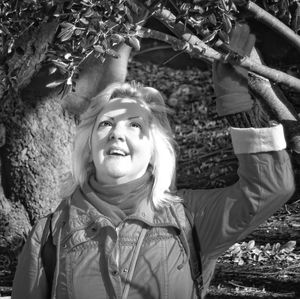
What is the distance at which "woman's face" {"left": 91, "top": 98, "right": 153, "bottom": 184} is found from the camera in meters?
3.00

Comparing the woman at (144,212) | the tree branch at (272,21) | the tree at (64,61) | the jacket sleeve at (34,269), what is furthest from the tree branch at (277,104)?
the jacket sleeve at (34,269)

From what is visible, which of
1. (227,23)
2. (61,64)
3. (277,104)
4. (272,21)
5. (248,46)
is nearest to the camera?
(248,46)

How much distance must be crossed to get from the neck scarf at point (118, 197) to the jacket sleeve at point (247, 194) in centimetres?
20

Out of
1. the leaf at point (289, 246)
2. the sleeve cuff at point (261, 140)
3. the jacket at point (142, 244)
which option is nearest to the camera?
the sleeve cuff at point (261, 140)

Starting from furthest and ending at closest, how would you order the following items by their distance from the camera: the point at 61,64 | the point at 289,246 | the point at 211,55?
the point at 289,246, the point at 61,64, the point at 211,55

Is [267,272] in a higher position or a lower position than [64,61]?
lower

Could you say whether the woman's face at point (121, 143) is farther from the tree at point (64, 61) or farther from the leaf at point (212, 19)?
the leaf at point (212, 19)

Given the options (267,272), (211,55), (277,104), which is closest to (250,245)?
(267,272)

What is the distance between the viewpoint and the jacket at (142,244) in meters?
2.91

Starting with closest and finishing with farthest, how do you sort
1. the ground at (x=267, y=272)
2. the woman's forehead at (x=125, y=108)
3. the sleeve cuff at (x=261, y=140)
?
the sleeve cuff at (x=261, y=140) → the woman's forehead at (x=125, y=108) → the ground at (x=267, y=272)

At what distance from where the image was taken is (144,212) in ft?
9.89

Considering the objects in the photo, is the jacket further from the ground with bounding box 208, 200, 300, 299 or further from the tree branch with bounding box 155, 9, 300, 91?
the ground with bounding box 208, 200, 300, 299

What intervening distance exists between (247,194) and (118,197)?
19.5 inches

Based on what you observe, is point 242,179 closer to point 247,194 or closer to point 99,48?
point 247,194
